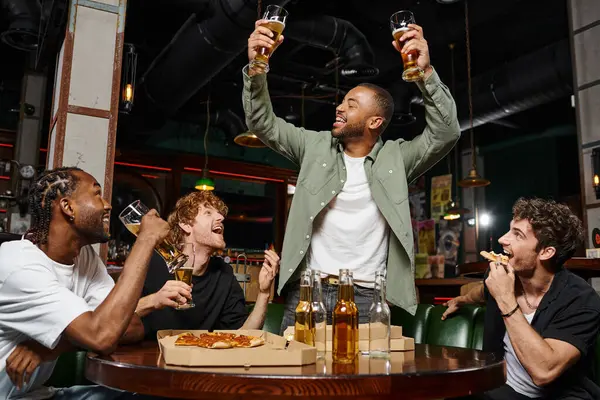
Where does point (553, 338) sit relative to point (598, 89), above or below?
below

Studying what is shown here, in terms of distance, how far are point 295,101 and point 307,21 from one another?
349 centimetres

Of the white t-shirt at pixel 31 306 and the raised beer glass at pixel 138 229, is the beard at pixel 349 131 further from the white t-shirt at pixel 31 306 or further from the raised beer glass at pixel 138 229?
the white t-shirt at pixel 31 306

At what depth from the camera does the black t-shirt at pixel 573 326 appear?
1.79 metres

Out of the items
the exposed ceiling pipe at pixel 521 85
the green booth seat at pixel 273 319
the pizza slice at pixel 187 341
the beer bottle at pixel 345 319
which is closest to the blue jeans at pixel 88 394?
the pizza slice at pixel 187 341

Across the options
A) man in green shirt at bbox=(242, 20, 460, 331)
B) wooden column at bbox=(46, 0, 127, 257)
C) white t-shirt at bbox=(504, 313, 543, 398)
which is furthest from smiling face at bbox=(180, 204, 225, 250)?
wooden column at bbox=(46, 0, 127, 257)

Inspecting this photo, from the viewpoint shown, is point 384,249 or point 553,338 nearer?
point 553,338

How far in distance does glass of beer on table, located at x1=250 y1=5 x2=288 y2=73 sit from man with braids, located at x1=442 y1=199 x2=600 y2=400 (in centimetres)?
107

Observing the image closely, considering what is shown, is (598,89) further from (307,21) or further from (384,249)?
(384,249)

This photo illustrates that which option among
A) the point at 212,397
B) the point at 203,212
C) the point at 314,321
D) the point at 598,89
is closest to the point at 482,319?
the point at 314,321

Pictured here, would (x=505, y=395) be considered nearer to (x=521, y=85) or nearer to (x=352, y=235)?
(x=352, y=235)

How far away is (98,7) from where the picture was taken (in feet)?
13.2

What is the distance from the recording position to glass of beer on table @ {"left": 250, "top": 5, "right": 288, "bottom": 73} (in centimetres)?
191

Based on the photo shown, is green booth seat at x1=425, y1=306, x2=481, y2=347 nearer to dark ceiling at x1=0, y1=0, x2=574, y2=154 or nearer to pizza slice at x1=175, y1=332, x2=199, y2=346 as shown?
pizza slice at x1=175, y1=332, x2=199, y2=346

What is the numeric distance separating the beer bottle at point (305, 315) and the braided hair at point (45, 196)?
0.82 metres
